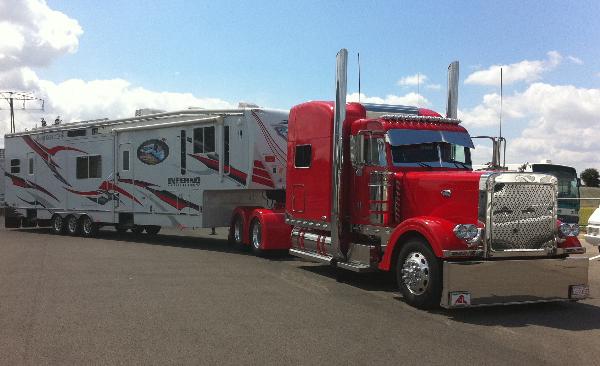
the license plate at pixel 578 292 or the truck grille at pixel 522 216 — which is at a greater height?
the truck grille at pixel 522 216

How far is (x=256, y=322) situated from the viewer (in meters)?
6.84

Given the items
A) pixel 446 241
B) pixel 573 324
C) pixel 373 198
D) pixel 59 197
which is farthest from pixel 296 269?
pixel 59 197

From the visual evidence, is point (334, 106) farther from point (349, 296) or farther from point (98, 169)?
point (98, 169)

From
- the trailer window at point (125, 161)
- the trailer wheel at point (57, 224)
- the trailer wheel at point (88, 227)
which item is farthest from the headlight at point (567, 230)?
the trailer wheel at point (57, 224)

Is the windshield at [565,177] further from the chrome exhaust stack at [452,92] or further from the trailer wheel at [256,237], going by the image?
the trailer wheel at [256,237]

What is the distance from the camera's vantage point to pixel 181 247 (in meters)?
16.0

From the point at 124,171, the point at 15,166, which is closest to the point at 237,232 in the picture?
the point at 124,171

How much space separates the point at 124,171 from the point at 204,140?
3839 millimetres

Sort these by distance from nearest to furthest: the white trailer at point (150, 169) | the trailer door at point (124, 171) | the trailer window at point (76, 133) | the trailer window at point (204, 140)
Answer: the white trailer at point (150, 169), the trailer window at point (204, 140), the trailer door at point (124, 171), the trailer window at point (76, 133)

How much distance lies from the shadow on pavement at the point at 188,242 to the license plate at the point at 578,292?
22.3ft

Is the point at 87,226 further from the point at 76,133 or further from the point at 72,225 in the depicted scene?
the point at 76,133

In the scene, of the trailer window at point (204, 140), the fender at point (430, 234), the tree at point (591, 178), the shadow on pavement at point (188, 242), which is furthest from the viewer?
the tree at point (591, 178)

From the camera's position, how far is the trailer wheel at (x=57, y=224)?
20.5m

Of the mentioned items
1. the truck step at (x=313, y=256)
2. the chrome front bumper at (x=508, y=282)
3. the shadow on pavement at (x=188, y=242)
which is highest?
the chrome front bumper at (x=508, y=282)
